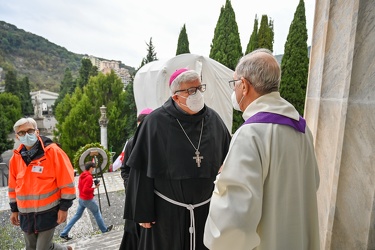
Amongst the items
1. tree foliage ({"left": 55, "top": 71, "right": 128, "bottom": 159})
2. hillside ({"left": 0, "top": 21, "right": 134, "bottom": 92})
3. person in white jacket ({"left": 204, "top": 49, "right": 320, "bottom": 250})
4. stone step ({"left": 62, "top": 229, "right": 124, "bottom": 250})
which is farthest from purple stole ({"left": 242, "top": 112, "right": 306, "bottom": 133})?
hillside ({"left": 0, "top": 21, "right": 134, "bottom": 92})

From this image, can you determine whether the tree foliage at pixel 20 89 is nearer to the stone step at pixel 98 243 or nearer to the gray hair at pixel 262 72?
the stone step at pixel 98 243

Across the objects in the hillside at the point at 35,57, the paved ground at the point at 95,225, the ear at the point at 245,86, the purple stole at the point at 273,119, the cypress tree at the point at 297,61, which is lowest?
the paved ground at the point at 95,225

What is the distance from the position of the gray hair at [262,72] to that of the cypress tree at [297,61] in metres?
13.0

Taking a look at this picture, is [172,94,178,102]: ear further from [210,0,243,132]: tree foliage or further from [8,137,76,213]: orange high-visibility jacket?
[210,0,243,132]: tree foliage

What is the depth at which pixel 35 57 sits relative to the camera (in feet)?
254

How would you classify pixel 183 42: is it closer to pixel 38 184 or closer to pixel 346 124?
pixel 38 184

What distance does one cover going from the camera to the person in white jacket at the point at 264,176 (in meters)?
1.14

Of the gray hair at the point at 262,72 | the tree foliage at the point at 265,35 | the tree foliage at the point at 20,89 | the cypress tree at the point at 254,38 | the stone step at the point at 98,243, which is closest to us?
the gray hair at the point at 262,72

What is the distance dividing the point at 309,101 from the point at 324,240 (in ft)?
3.57

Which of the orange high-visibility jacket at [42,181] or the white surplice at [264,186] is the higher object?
the white surplice at [264,186]

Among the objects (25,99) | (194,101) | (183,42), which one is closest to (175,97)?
(194,101)

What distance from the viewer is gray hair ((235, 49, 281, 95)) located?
4.17ft

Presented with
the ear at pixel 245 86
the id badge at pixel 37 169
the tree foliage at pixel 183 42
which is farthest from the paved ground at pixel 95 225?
the tree foliage at pixel 183 42

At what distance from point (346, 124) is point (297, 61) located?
13039 mm
